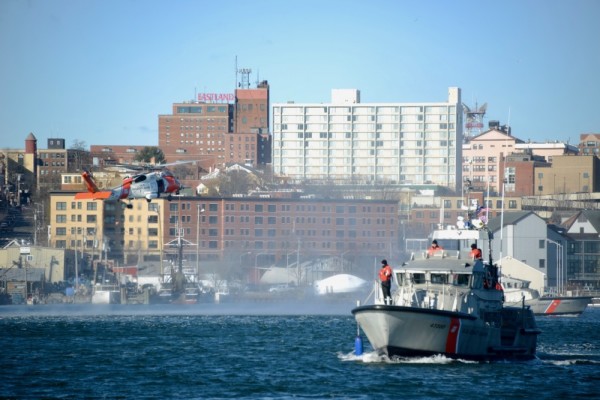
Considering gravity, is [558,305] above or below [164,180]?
below

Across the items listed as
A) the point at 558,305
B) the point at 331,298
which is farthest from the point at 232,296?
the point at 558,305

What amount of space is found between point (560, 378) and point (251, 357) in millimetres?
18144

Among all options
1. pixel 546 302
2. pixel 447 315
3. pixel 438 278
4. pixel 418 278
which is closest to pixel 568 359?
pixel 438 278

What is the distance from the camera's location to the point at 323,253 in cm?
19000

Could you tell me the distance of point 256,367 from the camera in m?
64.7

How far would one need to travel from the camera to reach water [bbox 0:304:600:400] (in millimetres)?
54750

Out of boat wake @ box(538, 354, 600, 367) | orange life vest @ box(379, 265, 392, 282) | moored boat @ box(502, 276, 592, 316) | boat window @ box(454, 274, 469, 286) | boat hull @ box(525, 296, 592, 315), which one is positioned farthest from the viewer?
boat hull @ box(525, 296, 592, 315)

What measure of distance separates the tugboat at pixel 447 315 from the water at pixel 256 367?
0.88m

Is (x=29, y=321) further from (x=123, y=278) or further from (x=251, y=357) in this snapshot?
(x=123, y=278)

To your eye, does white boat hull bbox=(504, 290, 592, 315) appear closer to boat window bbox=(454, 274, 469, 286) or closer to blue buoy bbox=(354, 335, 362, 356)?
blue buoy bbox=(354, 335, 362, 356)

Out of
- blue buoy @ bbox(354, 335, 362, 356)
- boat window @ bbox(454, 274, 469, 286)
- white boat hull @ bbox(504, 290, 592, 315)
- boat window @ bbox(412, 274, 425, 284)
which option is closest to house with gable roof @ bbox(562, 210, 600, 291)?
white boat hull @ bbox(504, 290, 592, 315)

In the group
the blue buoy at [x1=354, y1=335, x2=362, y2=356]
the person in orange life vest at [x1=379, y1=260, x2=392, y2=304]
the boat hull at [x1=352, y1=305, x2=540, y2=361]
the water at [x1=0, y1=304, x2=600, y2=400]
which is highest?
the person in orange life vest at [x1=379, y1=260, x2=392, y2=304]

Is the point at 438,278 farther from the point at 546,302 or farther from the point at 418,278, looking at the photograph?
the point at 546,302

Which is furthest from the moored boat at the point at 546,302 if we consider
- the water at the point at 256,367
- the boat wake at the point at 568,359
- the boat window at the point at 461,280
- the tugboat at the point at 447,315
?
the boat window at the point at 461,280
